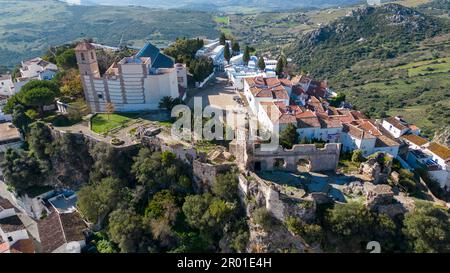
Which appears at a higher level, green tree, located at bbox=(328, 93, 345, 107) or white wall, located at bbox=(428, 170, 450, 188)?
green tree, located at bbox=(328, 93, 345, 107)

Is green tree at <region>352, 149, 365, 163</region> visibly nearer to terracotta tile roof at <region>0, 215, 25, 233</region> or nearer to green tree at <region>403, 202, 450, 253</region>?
green tree at <region>403, 202, 450, 253</region>

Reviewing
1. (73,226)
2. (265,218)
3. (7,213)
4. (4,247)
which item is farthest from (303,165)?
(7,213)

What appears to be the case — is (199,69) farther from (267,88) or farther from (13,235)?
(13,235)

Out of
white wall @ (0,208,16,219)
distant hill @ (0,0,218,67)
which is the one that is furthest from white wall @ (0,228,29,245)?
distant hill @ (0,0,218,67)

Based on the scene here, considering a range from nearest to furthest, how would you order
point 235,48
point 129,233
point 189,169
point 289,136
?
point 129,233, point 189,169, point 289,136, point 235,48

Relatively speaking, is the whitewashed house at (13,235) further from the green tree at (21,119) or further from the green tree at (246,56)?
the green tree at (246,56)

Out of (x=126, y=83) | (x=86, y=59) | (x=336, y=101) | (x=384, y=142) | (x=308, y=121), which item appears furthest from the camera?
(x=336, y=101)

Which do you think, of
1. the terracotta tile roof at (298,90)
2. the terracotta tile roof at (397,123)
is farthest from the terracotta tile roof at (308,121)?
the terracotta tile roof at (397,123)
